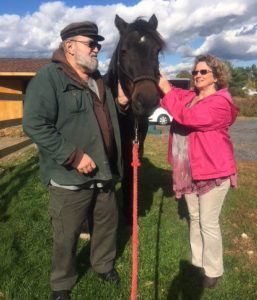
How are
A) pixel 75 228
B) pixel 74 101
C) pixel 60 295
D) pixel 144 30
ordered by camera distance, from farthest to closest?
pixel 144 30, pixel 60 295, pixel 75 228, pixel 74 101

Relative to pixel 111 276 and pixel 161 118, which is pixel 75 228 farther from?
pixel 161 118

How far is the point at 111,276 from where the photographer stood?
3.70 m

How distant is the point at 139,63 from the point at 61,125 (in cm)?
107

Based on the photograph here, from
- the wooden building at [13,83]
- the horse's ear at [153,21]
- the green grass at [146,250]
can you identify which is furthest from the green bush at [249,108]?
the horse's ear at [153,21]

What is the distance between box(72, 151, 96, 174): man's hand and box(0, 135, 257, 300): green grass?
1.25m

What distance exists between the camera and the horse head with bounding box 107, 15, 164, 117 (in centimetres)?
333

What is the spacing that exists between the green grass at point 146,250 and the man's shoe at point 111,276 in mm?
69

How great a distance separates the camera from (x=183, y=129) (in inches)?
146

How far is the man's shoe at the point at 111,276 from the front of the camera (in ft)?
12.0

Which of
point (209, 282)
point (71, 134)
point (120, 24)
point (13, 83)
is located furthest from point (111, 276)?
point (13, 83)

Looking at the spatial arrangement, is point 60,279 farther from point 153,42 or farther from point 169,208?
point 169,208

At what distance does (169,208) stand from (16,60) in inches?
929

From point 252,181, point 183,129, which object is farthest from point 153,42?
point 252,181

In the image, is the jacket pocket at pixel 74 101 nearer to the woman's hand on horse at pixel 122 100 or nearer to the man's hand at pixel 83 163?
the man's hand at pixel 83 163
